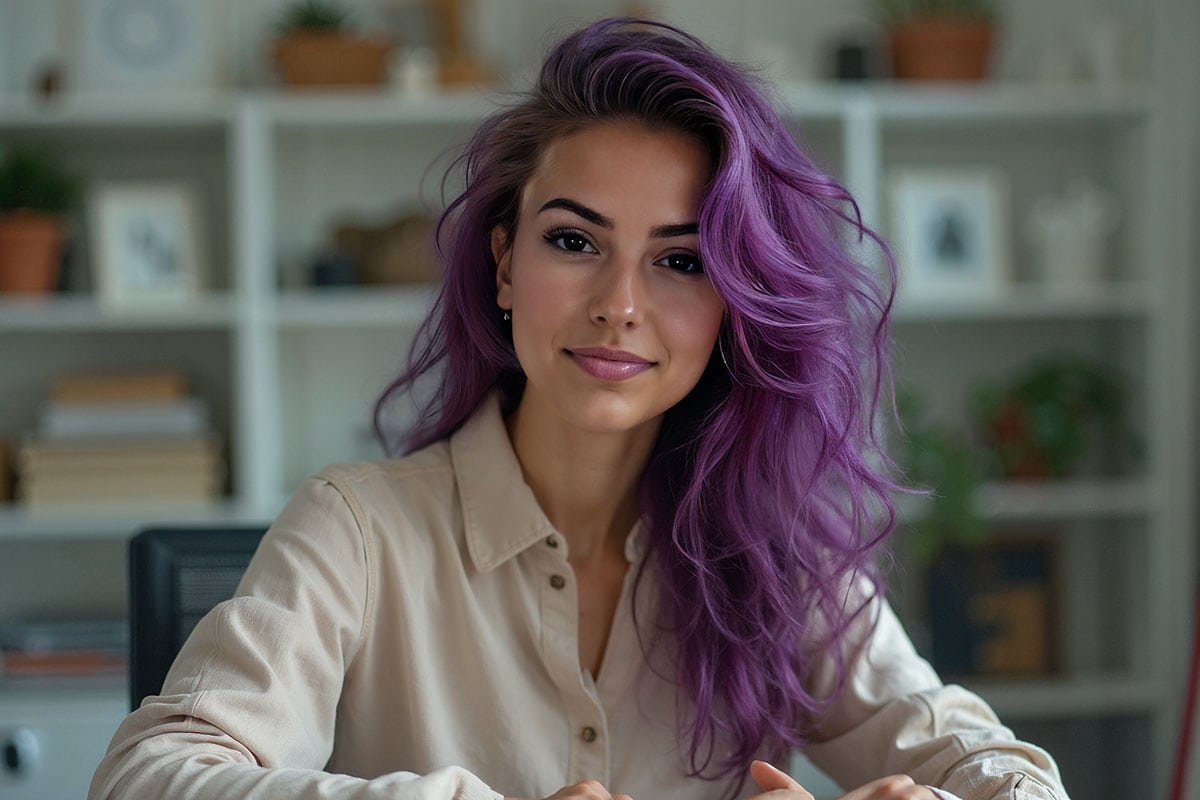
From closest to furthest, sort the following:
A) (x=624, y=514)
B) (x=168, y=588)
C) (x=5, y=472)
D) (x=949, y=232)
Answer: (x=168, y=588), (x=624, y=514), (x=5, y=472), (x=949, y=232)

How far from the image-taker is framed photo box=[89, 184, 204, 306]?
→ 120 inches

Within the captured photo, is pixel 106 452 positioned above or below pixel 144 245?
below

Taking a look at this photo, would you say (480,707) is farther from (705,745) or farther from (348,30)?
(348,30)

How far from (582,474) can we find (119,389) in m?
1.85

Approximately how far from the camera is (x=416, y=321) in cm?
302

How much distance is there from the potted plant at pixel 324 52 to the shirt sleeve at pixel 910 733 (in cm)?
201

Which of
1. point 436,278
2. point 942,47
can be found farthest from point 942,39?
point 436,278

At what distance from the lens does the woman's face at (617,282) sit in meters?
1.32

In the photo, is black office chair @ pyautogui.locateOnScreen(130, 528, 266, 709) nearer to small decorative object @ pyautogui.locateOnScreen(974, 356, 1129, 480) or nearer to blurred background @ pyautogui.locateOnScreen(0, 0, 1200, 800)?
blurred background @ pyautogui.locateOnScreen(0, 0, 1200, 800)

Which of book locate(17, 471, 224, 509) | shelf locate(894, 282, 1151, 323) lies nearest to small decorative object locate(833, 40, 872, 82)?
shelf locate(894, 282, 1151, 323)

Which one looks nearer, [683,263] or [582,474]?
[683,263]

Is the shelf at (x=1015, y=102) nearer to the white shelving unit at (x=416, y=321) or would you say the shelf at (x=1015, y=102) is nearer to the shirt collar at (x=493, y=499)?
the white shelving unit at (x=416, y=321)

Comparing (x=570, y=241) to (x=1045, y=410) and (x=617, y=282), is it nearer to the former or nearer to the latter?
(x=617, y=282)

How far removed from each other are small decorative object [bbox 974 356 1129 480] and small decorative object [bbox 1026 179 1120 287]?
208 mm
